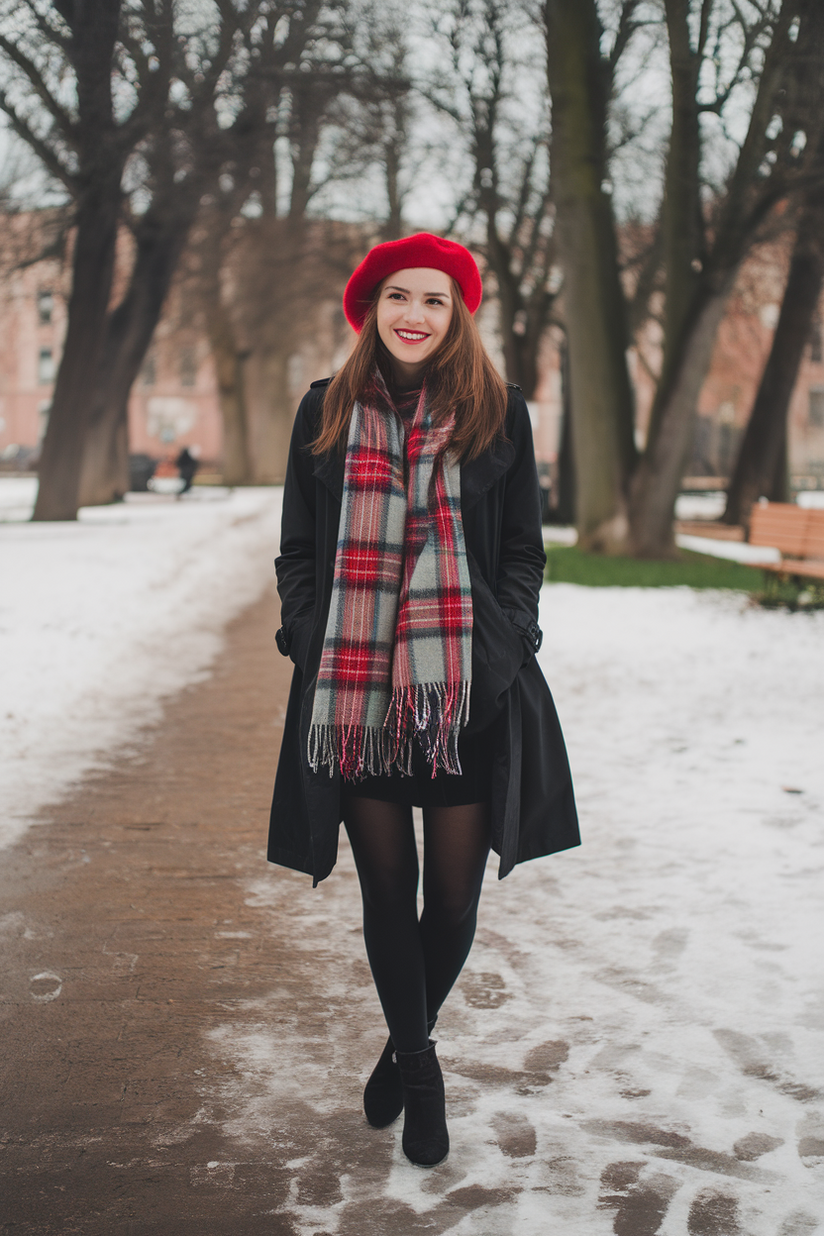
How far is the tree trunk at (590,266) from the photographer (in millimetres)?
15078

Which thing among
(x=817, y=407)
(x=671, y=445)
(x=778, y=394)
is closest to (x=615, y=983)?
(x=671, y=445)

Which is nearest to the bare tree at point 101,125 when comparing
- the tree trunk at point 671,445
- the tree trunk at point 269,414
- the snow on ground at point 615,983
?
the tree trunk at point 671,445

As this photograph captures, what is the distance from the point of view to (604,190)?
15719 millimetres

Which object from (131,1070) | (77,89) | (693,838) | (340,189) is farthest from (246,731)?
(340,189)

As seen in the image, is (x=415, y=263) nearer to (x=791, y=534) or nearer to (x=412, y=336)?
(x=412, y=336)

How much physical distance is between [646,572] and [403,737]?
12648mm

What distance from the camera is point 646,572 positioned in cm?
1504

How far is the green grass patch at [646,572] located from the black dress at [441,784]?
11.0 m

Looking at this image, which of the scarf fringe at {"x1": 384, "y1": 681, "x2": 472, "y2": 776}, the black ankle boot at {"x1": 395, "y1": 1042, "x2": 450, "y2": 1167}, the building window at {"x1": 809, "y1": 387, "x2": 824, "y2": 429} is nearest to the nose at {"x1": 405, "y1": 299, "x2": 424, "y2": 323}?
the scarf fringe at {"x1": 384, "y1": 681, "x2": 472, "y2": 776}

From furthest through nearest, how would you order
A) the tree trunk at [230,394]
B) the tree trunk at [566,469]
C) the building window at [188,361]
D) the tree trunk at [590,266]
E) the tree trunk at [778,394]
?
1. the building window at [188,361]
2. the tree trunk at [230,394]
3. the tree trunk at [566,469]
4. the tree trunk at [778,394]
5. the tree trunk at [590,266]

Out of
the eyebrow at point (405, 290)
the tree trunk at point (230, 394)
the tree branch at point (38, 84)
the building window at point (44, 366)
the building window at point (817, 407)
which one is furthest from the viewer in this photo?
the building window at point (44, 366)

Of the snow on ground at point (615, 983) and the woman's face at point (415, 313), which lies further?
the woman's face at point (415, 313)

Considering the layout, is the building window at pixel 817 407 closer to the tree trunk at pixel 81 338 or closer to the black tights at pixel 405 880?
the tree trunk at pixel 81 338

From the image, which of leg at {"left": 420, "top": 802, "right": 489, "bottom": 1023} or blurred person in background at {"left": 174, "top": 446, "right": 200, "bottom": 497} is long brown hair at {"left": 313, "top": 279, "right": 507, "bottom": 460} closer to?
leg at {"left": 420, "top": 802, "right": 489, "bottom": 1023}
